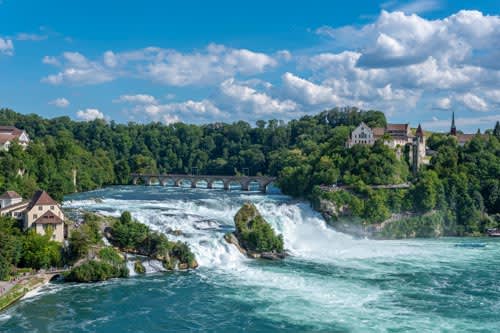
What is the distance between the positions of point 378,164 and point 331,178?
22.2 feet

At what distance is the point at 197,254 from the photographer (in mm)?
45094

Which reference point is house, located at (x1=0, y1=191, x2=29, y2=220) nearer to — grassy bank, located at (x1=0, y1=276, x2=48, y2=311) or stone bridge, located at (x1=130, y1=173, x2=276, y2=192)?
grassy bank, located at (x1=0, y1=276, x2=48, y2=311)

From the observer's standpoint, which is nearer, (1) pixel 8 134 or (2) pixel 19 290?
(2) pixel 19 290

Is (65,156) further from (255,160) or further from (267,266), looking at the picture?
(267,266)

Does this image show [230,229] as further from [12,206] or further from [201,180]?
[201,180]

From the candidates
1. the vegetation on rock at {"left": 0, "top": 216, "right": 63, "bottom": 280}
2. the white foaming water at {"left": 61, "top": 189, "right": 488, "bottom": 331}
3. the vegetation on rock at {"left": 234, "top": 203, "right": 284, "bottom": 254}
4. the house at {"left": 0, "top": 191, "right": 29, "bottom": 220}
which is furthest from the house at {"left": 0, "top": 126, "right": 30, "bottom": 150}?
the vegetation on rock at {"left": 234, "top": 203, "right": 284, "bottom": 254}

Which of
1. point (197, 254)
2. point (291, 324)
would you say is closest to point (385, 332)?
point (291, 324)

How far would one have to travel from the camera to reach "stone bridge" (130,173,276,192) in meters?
93.0

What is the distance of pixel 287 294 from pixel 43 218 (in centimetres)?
2013

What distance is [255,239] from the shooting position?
1874 inches

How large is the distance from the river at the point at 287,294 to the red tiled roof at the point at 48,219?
589 centimetres

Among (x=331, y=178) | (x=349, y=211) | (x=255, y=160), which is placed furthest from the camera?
(x=255, y=160)

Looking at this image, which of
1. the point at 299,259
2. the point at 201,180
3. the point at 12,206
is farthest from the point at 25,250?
the point at 201,180

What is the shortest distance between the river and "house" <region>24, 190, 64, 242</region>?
221 inches
